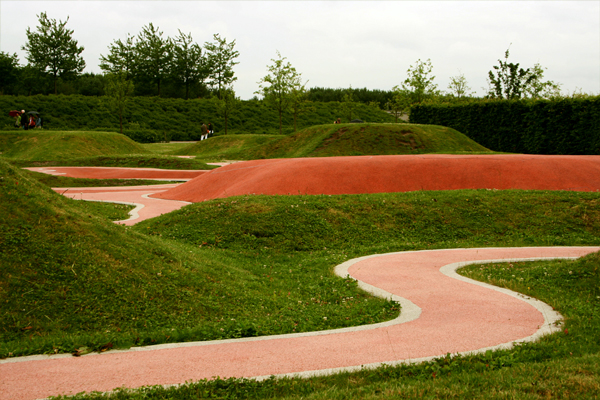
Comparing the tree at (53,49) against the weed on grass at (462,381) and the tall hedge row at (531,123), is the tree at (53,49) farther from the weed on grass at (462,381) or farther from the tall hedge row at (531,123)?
the weed on grass at (462,381)

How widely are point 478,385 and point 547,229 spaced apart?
9700mm

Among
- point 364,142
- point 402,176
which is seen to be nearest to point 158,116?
point 364,142

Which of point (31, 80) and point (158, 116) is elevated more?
point (31, 80)

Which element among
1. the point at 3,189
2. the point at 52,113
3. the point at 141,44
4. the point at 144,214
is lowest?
the point at 144,214

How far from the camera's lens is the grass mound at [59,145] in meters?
33.4

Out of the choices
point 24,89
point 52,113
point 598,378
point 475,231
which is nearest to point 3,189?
point 598,378

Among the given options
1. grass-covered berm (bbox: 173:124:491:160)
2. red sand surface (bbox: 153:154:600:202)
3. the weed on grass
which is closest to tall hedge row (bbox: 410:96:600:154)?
grass-covered berm (bbox: 173:124:491:160)

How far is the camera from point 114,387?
4.24 m

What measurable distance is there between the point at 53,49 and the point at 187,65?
55.3 ft

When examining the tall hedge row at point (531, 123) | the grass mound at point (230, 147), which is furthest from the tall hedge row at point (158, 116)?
the tall hedge row at point (531, 123)

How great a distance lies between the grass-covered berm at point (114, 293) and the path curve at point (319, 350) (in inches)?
13.5

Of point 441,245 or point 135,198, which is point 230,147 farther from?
point 441,245

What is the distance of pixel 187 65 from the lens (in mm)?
67125

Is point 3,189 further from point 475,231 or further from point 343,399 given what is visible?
point 475,231
